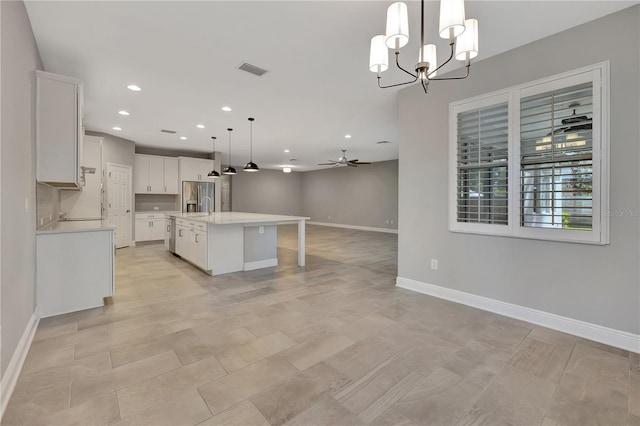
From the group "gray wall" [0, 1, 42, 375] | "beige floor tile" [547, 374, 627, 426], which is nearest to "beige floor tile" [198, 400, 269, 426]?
"gray wall" [0, 1, 42, 375]

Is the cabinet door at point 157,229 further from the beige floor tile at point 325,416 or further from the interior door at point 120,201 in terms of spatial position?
the beige floor tile at point 325,416

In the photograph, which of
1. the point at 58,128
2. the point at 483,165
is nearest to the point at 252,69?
the point at 58,128

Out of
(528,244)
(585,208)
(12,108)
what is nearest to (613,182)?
(585,208)

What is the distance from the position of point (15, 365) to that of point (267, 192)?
458 inches

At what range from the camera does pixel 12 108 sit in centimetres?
197

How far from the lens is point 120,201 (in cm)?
678

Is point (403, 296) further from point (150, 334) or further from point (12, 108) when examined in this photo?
point (12, 108)

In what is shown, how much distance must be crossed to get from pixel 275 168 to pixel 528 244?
37.8 ft

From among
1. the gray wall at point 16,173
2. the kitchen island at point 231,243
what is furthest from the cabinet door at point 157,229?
the gray wall at point 16,173

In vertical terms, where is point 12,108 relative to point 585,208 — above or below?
above

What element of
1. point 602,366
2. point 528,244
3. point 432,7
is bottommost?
point 602,366

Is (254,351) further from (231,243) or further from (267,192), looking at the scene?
(267,192)

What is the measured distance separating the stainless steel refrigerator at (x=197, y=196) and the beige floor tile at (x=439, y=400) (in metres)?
7.79

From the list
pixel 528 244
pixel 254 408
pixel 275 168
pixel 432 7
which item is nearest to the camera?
pixel 254 408
